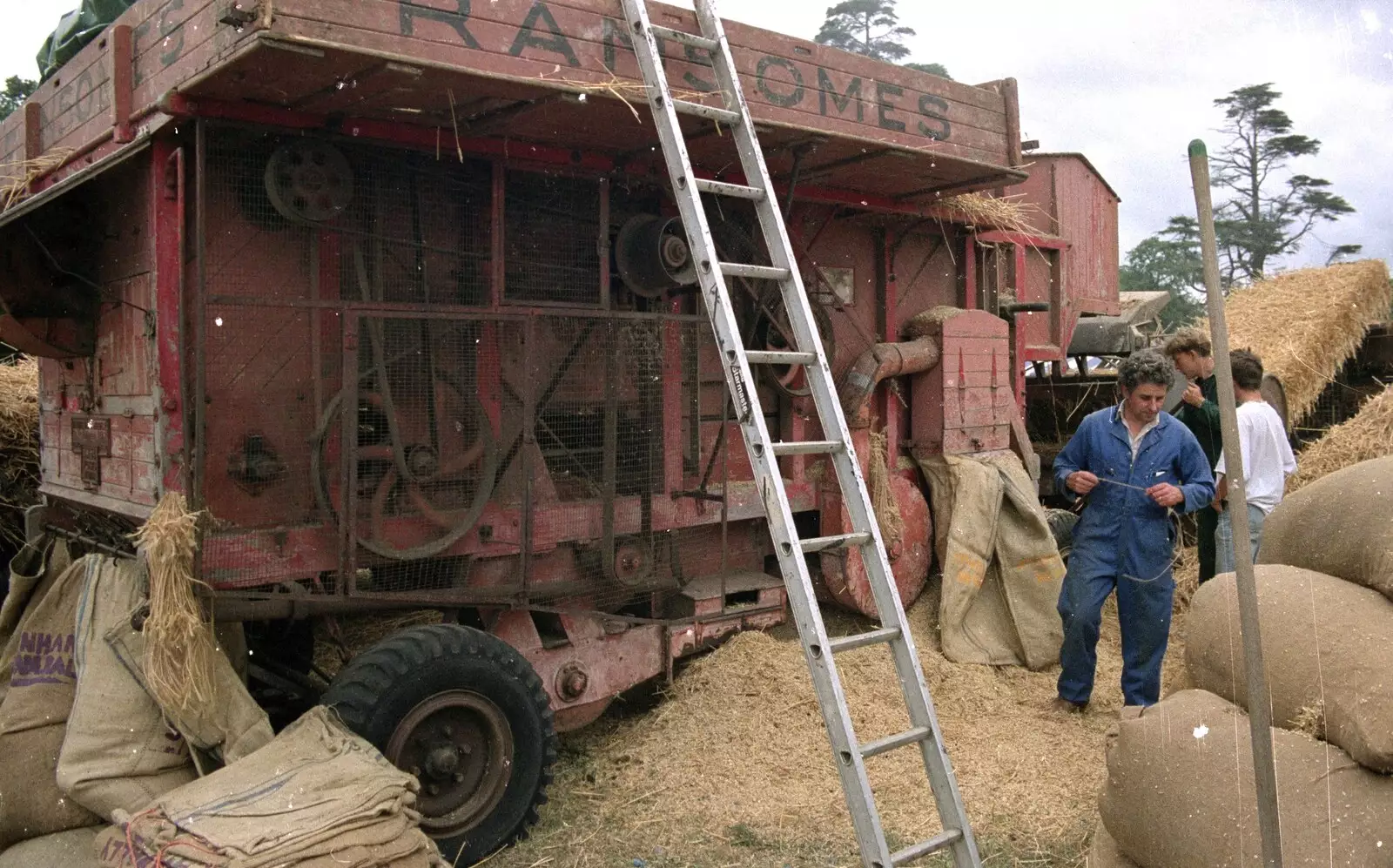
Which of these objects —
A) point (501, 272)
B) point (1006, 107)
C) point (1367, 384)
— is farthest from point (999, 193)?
point (501, 272)

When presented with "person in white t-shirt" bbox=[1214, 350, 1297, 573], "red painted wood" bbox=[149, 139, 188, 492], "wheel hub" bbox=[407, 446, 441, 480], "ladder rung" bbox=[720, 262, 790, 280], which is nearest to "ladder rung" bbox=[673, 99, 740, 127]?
"ladder rung" bbox=[720, 262, 790, 280]

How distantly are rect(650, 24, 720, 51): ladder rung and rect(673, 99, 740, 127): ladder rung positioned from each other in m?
0.25

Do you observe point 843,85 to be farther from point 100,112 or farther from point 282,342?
point 100,112

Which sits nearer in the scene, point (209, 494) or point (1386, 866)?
point (1386, 866)

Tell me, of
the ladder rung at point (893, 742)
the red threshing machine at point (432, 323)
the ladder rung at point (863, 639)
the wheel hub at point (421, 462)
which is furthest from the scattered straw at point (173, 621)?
the ladder rung at point (893, 742)

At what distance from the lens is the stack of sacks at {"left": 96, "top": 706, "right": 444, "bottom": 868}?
10.8 feet

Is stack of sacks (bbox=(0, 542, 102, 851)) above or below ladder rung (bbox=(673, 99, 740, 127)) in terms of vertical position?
below

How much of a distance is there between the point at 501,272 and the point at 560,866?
2.65 meters

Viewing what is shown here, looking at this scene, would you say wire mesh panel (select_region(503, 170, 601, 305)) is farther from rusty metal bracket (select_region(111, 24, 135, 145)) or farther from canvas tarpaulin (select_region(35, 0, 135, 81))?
canvas tarpaulin (select_region(35, 0, 135, 81))

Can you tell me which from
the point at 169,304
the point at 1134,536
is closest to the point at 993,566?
the point at 1134,536

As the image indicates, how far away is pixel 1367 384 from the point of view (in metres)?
9.32

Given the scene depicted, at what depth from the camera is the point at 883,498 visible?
6688 mm

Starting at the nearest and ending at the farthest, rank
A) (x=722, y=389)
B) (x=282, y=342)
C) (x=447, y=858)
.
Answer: (x=447, y=858), (x=282, y=342), (x=722, y=389)

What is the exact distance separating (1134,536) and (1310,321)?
4.99m
